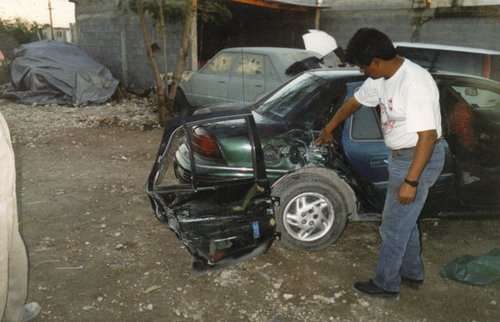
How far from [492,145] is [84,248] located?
12.3 feet

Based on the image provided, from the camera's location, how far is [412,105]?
241 cm

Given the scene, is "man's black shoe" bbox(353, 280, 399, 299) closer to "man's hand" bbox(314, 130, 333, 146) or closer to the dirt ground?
the dirt ground

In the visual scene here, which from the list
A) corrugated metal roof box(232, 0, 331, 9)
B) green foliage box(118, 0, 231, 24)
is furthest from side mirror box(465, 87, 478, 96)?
corrugated metal roof box(232, 0, 331, 9)

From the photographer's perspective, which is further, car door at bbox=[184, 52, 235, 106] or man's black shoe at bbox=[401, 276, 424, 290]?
car door at bbox=[184, 52, 235, 106]

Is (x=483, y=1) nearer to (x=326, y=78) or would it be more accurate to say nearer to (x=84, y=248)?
(x=326, y=78)

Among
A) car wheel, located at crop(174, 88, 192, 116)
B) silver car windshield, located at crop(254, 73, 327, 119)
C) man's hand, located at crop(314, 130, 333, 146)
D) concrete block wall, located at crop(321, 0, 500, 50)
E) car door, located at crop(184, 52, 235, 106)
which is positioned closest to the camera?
man's hand, located at crop(314, 130, 333, 146)

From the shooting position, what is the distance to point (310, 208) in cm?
354

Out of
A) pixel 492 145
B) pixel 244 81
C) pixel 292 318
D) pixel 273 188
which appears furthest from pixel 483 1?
pixel 292 318

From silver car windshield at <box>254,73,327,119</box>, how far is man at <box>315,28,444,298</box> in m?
0.92

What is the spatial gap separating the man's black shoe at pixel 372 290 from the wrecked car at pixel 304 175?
57cm

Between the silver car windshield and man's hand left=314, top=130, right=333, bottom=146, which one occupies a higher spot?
the silver car windshield

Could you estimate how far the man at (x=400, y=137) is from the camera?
2418mm

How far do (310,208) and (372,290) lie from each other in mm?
819

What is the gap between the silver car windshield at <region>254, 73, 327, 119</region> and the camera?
155 inches
